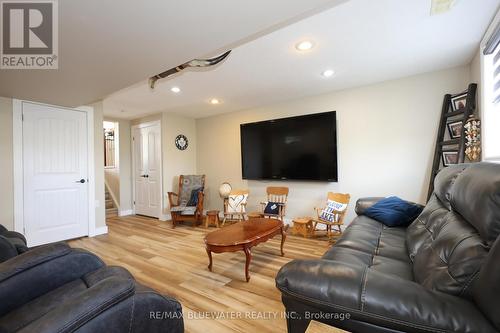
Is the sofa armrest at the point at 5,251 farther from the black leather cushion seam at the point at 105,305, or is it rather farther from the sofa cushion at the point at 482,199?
Result: the sofa cushion at the point at 482,199

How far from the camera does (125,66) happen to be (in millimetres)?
2127

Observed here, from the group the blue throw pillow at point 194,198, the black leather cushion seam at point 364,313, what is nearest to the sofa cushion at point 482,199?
the black leather cushion seam at point 364,313

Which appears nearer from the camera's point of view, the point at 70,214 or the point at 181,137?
the point at 70,214

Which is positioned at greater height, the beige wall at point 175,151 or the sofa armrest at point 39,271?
the beige wall at point 175,151

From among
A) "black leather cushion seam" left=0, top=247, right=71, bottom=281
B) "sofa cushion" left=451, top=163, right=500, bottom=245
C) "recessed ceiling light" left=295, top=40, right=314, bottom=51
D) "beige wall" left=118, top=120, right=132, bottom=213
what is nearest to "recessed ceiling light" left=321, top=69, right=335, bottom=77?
"recessed ceiling light" left=295, top=40, right=314, bottom=51

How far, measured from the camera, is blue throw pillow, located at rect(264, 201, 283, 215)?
151 inches

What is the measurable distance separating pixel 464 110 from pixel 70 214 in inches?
216

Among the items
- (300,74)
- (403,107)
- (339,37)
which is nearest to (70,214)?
(300,74)

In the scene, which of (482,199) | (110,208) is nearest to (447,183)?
(482,199)

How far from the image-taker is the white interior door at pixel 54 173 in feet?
10.6

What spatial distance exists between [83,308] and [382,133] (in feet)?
12.2

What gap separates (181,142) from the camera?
5.23 metres

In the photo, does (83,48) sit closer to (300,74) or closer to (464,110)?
(300,74)

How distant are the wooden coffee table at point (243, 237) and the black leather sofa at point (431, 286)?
3.97 ft
